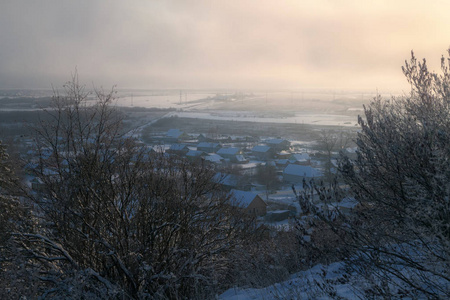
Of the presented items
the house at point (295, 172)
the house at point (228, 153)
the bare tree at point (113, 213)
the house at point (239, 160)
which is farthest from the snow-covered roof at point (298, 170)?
the bare tree at point (113, 213)

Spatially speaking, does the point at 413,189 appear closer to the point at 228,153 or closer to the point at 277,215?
the point at 277,215

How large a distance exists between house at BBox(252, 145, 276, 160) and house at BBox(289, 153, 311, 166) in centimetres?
245

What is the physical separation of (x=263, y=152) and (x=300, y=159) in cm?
425

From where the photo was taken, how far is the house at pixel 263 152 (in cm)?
2675

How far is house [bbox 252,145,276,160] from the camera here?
26.8m

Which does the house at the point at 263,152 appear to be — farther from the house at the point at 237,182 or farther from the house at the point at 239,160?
the house at the point at 237,182

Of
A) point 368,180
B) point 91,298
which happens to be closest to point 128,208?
point 91,298

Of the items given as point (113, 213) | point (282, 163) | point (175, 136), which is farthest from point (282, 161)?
point (113, 213)

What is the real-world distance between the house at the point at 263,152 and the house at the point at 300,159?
2.45 m

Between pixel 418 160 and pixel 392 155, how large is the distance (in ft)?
1.00

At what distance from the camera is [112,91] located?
241 inches

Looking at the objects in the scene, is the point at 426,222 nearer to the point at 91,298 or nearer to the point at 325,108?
the point at 91,298

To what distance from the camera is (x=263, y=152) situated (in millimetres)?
27109

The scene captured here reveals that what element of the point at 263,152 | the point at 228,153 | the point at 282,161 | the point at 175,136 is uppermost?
the point at 175,136
